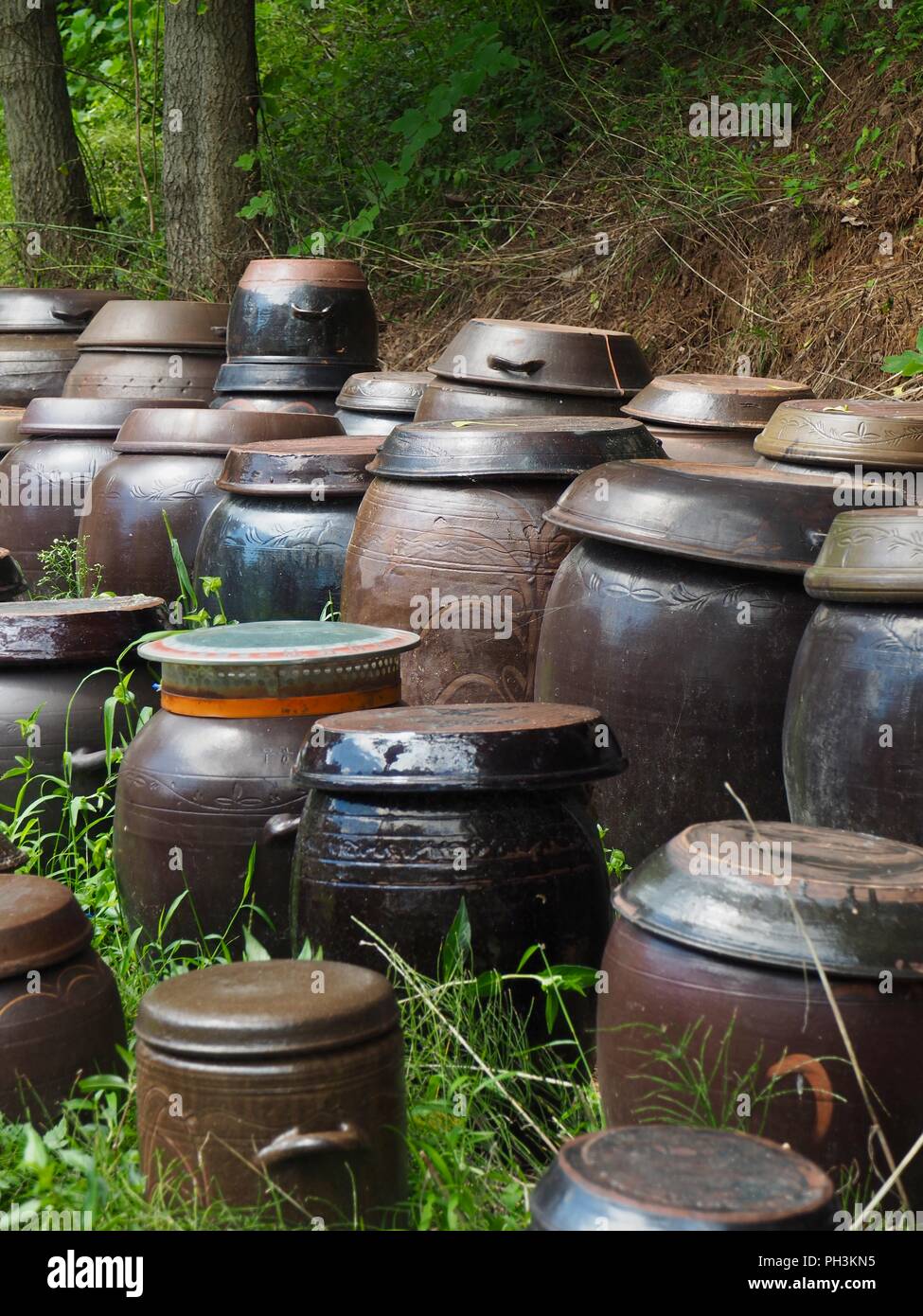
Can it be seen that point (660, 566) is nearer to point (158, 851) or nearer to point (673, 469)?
point (673, 469)

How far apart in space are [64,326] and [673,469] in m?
4.38

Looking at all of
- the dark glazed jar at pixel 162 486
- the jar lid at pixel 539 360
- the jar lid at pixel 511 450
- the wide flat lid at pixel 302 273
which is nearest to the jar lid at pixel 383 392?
the dark glazed jar at pixel 162 486

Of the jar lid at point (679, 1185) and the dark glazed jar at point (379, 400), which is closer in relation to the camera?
the jar lid at point (679, 1185)

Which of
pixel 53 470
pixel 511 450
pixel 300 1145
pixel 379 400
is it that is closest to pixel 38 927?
pixel 300 1145

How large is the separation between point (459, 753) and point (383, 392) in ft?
10.4

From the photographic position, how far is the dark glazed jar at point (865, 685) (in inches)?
112

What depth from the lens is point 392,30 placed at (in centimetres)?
969

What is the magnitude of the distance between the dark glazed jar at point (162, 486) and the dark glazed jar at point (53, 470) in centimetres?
53

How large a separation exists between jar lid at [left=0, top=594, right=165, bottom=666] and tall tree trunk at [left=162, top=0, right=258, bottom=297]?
13.7 ft

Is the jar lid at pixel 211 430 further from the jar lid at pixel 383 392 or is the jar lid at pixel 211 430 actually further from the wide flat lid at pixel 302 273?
the wide flat lid at pixel 302 273

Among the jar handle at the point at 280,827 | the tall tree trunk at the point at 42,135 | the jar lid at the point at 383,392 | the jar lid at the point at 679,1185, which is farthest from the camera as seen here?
the tall tree trunk at the point at 42,135
